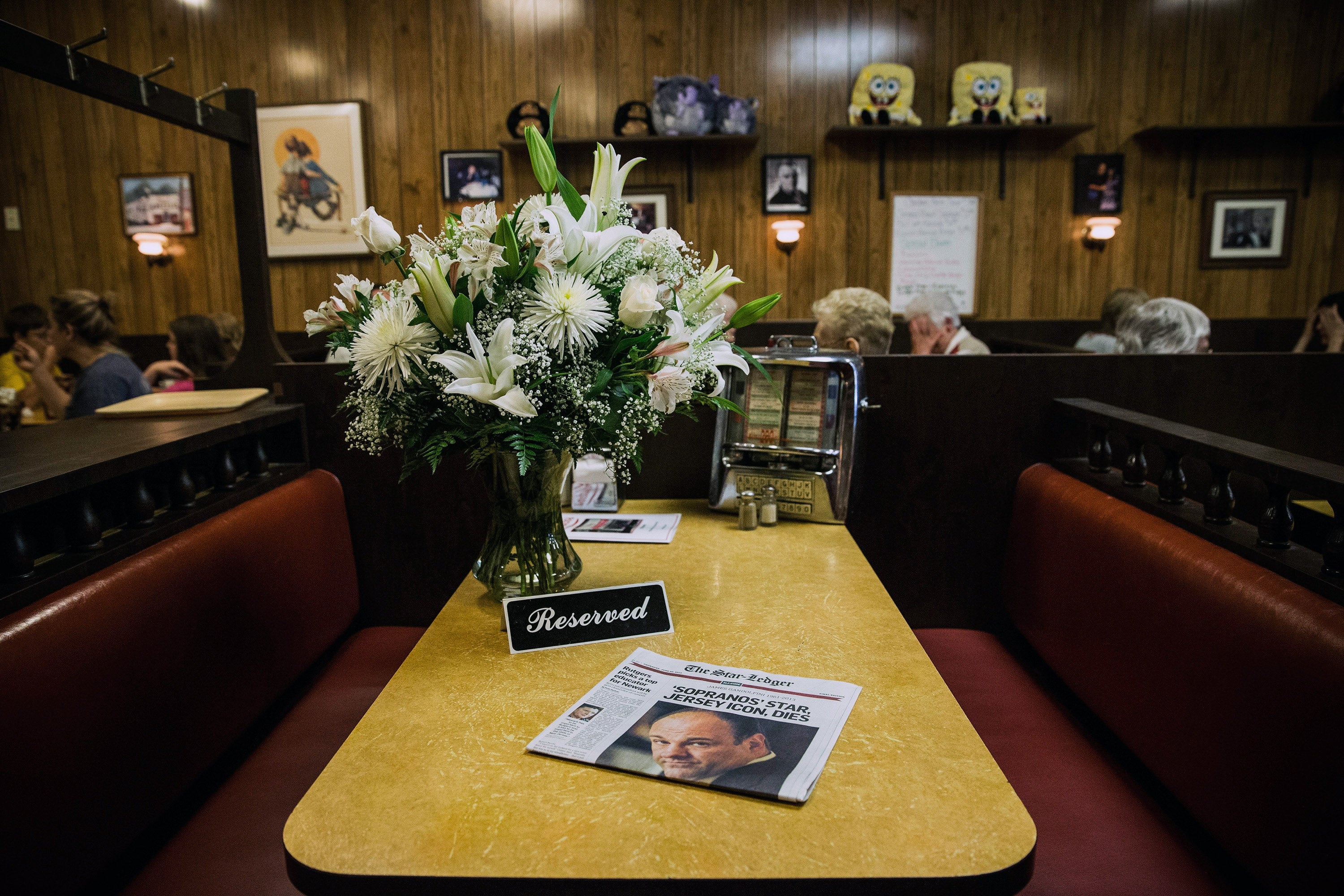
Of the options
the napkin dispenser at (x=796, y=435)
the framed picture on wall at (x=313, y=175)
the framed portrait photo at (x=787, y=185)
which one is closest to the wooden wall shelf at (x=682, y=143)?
the framed portrait photo at (x=787, y=185)

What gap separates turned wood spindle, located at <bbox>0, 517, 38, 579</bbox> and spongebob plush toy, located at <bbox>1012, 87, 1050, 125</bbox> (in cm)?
510

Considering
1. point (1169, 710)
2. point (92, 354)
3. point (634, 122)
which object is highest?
Result: point (634, 122)

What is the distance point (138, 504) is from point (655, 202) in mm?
4150

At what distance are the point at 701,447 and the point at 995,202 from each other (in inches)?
155

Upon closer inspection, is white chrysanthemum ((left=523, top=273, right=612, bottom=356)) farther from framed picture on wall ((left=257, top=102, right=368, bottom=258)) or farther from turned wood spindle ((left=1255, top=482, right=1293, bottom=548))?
framed picture on wall ((left=257, top=102, right=368, bottom=258))

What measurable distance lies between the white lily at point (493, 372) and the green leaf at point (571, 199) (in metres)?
0.23

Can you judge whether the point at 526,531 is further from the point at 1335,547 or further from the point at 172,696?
the point at 1335,547

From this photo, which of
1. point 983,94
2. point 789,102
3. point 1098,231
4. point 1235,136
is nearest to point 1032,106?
point 983,94

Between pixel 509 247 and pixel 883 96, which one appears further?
pixel 883 96

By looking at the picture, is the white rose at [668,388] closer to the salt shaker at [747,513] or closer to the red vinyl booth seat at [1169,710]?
the salt shaker at [747,513]

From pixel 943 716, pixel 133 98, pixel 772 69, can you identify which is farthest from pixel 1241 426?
pixel 772 69

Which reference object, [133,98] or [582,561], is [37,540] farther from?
[133,98]

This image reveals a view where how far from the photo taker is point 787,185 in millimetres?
5051

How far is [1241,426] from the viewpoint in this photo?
198 centimetres
